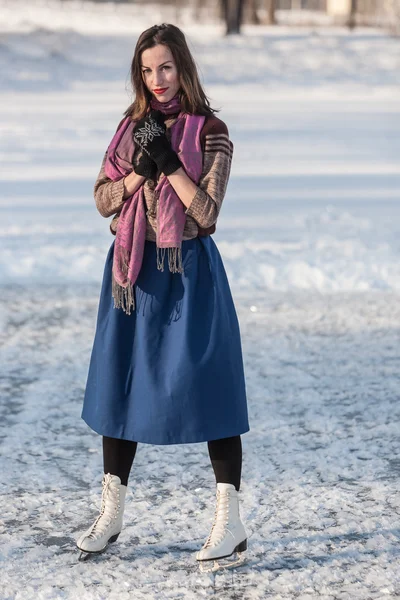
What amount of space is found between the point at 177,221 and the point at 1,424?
2.16 meters

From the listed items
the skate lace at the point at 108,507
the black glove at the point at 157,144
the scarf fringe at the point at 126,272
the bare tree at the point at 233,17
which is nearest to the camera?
the black glove at the point at 157,144

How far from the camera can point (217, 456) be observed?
141 inches

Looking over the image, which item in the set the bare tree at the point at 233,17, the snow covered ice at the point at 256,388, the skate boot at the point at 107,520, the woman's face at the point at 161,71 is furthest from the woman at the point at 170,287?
the bare tree at the point at 233,17

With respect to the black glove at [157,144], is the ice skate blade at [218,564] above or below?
below

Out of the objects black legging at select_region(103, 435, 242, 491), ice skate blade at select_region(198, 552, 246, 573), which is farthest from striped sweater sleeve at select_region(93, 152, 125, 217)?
ice skate blade at select_region(198, 552, 246, 573)

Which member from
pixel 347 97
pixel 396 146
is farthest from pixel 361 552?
pixel 347 97

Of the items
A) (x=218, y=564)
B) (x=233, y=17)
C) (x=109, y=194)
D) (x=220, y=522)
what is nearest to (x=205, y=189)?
(x=109, y=194)

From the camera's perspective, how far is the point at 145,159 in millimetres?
3352

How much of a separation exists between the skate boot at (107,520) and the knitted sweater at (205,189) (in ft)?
2.82

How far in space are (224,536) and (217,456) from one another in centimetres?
26

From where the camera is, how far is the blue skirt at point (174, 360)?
11.2ft

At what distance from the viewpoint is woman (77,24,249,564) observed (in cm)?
338

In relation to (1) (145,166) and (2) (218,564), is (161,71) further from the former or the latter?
(2) (218,564)

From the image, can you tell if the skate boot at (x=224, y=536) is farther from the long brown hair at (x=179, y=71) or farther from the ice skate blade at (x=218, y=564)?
the long brown hair at (x=179, y=71)
